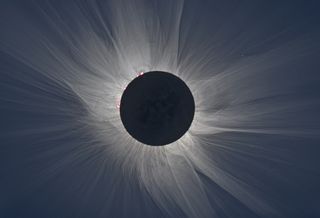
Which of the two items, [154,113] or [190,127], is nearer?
[154,113]

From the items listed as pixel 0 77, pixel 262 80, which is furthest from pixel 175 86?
pixel 0 77

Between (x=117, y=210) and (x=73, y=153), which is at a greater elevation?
(x=73, y=153)

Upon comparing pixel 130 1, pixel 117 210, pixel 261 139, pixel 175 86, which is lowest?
pixel 117 210

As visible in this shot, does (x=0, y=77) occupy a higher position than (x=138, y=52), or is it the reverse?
(x=138, y=52)

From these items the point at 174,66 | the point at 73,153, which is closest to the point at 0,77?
the point at 73,153

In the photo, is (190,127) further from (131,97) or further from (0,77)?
(0,77)

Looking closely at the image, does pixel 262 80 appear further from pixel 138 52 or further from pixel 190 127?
pixel 138 52
